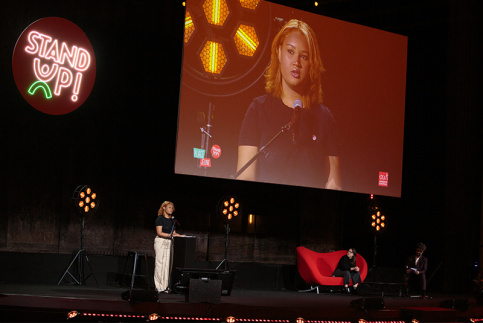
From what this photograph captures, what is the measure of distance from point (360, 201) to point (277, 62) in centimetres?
323

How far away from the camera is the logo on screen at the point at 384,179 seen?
419 inches

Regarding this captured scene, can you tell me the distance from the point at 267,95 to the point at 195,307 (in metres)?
4.14

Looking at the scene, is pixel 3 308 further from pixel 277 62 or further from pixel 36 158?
pixel 277 62

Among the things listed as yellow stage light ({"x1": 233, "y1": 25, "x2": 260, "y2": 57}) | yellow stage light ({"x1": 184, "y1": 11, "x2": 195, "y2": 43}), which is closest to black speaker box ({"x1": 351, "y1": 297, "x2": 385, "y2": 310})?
yellow stage light ({"x1": 233, "y1": 25, "x2": 260, "y2": 57})

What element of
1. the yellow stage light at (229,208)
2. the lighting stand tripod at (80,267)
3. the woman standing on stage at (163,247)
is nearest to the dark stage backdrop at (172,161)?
the lighting stand tripod at (80,267)

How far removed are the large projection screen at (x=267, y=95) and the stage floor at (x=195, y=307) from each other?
2099 mm

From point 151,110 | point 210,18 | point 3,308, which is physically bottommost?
point 3,308

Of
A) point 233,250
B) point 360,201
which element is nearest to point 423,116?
point 360,201

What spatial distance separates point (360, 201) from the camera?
11672mm

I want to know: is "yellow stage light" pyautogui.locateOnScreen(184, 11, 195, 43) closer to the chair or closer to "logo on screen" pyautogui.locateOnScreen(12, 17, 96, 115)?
"logo on screen" pyautogui.locateOnScreen(12, 17, 96, 115)

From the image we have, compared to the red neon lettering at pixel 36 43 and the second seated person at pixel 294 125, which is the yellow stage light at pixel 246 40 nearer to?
the second seated person at pixel 294 125

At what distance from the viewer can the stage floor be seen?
6160mm

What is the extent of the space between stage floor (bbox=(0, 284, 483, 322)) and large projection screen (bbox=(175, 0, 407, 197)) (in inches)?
82.6

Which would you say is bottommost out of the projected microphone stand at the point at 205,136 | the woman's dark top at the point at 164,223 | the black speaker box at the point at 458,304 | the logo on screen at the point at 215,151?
the black speaker box at the point at 458,304
